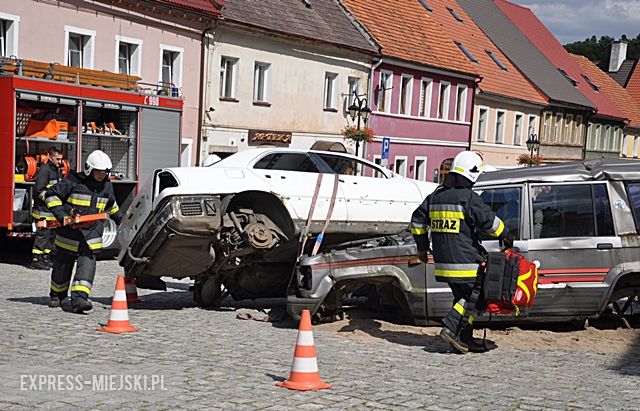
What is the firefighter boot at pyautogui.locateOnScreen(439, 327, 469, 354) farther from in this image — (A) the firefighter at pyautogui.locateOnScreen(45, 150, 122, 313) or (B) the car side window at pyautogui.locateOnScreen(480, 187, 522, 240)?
(A) the firefighter at pyautogui.locateOnScreen(45, 150, 122, 313)

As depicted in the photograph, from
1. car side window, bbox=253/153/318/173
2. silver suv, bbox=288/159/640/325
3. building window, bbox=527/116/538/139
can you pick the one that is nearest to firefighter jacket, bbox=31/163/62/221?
car side window, bbox=253/153/318/173

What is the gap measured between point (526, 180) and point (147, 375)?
4.76 meters

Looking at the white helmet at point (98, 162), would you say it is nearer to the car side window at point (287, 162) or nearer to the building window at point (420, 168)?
the car side window at point (287, 162)

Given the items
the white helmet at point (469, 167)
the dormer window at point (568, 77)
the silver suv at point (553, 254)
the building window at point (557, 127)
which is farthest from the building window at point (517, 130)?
the white helmet at point (469, 167)

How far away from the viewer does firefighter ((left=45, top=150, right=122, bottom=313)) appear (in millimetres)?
10680

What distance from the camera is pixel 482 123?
4412cm

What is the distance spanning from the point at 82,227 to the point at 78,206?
24 cm

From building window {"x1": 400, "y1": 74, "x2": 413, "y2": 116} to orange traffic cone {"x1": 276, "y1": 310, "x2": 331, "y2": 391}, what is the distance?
2993 cm

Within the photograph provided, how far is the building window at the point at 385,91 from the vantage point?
3497 cm

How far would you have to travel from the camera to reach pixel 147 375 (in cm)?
744

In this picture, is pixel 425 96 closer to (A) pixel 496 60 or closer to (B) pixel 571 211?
(A) pixel 496 60

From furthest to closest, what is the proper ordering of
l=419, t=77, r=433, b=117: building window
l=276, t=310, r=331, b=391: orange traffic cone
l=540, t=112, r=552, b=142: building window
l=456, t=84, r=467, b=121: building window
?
l=540, t=112, r=552, b=142: building window < l=456, t=84, r=467, b=121: building window < l=419, t=77, r=433, b=117: building window < l=276, t=310, r=331, b=391: orange traffic cone

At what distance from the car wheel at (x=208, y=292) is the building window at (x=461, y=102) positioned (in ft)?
100

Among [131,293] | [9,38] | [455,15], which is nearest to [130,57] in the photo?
[9,38]
